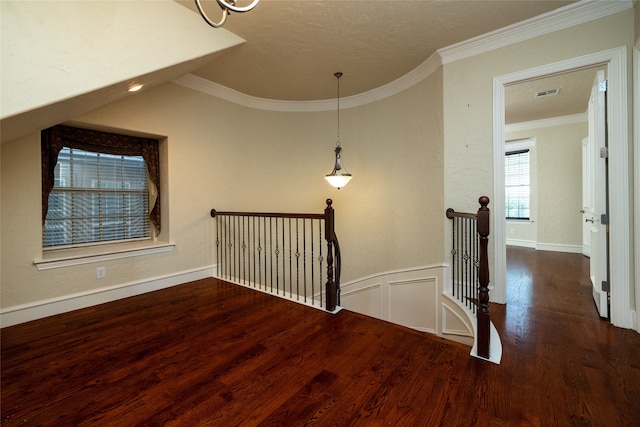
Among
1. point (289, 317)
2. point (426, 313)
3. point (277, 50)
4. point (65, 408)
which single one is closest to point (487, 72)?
point (277, 50)

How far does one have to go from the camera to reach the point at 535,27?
8.49 feet

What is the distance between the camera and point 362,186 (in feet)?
14.9

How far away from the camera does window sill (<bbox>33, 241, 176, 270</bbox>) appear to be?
270 centimetres

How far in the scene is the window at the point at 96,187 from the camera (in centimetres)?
288

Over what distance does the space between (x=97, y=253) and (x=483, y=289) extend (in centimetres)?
374

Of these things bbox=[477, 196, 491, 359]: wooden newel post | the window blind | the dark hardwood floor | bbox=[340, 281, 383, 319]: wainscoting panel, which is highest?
the window blind

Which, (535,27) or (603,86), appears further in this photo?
(535,27)

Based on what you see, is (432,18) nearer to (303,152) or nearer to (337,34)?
(337,34)

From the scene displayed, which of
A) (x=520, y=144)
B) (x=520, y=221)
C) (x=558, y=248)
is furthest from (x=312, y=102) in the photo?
(x=558, y=248)

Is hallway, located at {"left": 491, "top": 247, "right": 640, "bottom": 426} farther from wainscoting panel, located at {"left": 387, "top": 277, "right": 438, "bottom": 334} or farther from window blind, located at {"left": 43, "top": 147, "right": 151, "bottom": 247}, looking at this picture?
window blind, located at {"left": 43, "top": 147, "right": 151, "bottom": 247}

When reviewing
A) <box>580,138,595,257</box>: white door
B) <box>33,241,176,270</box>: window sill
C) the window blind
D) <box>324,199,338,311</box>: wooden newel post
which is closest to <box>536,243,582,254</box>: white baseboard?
<box>580,138,595,257</box>: white door

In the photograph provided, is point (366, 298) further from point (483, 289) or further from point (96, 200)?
point (96, 200)

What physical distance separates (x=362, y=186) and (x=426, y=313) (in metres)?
2.13

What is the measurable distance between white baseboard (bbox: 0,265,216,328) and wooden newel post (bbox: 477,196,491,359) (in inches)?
136
